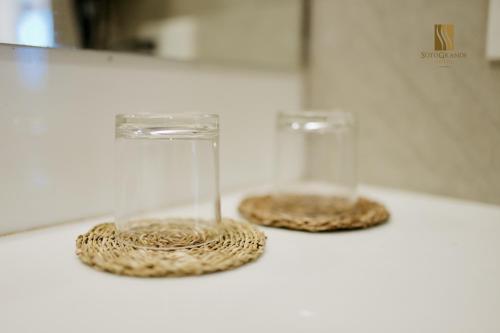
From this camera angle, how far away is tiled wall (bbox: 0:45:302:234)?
2.22 feet

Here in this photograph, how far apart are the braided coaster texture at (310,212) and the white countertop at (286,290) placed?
0.03 meters

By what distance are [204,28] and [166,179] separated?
461mm

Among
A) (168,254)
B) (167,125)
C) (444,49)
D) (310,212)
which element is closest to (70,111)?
(167,125)

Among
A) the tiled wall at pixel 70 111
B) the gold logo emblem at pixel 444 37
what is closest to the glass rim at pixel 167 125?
the tiled wall at pixel 70 111

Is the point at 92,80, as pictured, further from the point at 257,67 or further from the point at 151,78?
the point at 257,67

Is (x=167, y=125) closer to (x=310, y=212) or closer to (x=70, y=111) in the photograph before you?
(x=70, y=111)

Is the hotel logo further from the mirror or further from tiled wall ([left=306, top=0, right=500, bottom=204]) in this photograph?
the mirror

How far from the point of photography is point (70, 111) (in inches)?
29.0

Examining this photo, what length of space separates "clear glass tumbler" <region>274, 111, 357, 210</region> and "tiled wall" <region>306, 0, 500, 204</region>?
7cm

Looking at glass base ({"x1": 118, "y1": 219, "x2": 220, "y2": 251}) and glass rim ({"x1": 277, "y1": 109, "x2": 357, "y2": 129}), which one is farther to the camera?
glass rim ({"x1": 277, "y1": 109, "x2": 357, "y2": 129})

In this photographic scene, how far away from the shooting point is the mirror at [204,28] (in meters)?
0.95

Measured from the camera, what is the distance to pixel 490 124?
85 centimetres

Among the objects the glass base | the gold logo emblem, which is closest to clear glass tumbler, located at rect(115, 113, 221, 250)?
the glass base

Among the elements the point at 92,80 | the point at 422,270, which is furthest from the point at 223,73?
the point at 422,270
